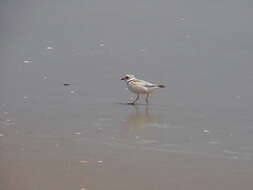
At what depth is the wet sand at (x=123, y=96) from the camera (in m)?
7.50

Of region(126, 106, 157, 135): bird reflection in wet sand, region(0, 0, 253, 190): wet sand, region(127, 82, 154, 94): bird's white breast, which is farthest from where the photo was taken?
region(127, 82, 154, 94): bird's white breast

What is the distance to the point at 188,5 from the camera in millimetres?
14703

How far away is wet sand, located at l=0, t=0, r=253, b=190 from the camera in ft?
24.6

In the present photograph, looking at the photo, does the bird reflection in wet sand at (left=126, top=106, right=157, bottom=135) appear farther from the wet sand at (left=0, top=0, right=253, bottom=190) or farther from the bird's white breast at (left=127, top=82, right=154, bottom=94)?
the bird's white breast at (left=127, top=82, right=154, bottom=94)

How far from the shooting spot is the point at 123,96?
10.7 meters

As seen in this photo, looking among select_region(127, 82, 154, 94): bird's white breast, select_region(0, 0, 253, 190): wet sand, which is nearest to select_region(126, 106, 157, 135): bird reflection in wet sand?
select_region(0, 0, 253, 190): wet sand

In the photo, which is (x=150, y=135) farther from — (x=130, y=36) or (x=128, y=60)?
(x=130, y=36)

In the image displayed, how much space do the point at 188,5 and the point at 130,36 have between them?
1868mm

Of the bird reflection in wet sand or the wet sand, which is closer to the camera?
the wet sand

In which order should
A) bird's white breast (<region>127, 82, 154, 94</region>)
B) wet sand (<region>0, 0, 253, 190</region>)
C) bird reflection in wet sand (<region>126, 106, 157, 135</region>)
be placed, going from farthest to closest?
1. bird's white breast (<region>127, 82, 154, 94</region>)
2. bird reflection in wet sand (<region>126, 106, 157, 135</region>)
3. wet sand (<region>0, 0, 253, 190</region>)

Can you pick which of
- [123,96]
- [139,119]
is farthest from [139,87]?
[139,119]

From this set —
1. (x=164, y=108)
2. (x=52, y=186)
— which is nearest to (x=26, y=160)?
(x=52, y=186)

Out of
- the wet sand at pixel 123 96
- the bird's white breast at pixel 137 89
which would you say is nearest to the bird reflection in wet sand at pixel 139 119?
the wet sand at pixel 123 96

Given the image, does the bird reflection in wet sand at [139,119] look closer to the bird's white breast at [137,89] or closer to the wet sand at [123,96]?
the wet sand at [123,96]
